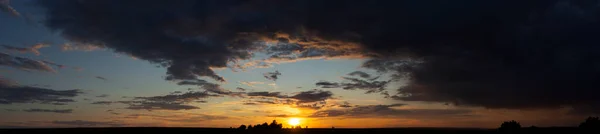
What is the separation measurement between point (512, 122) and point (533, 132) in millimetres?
8310

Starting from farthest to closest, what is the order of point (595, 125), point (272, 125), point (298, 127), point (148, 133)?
point (272, 125) < point (298, 127) < point (148, 133) < point (595, 125)

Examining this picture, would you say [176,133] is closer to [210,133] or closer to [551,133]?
[210,133]

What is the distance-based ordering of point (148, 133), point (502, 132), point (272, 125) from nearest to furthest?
point (502, 132) → point (148, 133) → point (272, 125)

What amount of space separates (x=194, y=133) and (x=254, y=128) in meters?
37.8

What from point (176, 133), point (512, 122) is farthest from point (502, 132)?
point (176, 133)

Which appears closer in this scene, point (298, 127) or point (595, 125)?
point (595, 125)

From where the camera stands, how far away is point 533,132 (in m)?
91.1

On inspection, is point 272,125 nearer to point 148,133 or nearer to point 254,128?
point 254,128

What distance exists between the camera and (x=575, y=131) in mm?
89750

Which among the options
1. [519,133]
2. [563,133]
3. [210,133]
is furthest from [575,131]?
[210,133]

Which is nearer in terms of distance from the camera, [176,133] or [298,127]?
[176,133]

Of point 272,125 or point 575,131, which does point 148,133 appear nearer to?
point 272,125

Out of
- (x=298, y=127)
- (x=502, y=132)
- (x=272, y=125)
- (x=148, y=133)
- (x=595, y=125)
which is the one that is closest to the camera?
(x=595, y=125)

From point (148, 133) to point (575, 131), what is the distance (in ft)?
288
